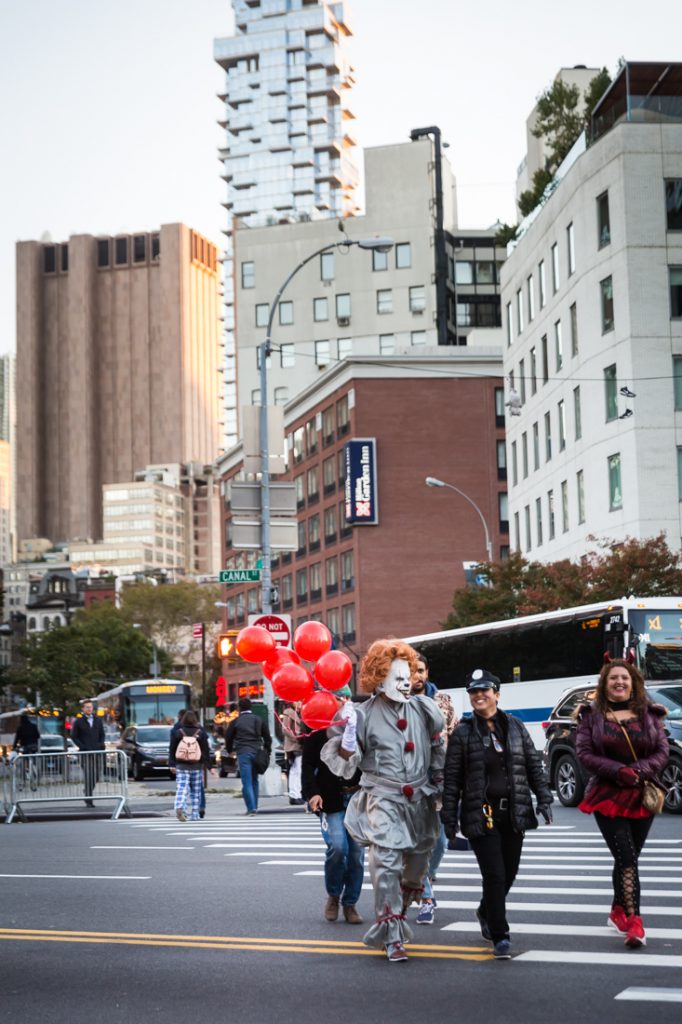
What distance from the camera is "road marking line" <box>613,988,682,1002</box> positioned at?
7523 millimetres

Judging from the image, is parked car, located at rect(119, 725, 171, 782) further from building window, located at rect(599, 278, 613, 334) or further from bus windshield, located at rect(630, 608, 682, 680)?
bus windshield, located at rect(630, 608, 682, 680)

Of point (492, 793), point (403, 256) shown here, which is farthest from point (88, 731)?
point (403, 256)

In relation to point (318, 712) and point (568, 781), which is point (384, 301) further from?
point (318, 712)

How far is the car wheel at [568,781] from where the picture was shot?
22.8 m

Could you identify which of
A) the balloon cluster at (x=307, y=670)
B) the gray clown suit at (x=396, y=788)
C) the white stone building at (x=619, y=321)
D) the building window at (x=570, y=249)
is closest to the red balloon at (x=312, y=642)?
the balloon cluster at (x=307, y=670)

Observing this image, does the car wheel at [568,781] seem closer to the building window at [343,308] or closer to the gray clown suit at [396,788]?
the gray clown suit at [396,788]

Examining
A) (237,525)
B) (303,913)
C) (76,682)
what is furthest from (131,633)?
(303,913)

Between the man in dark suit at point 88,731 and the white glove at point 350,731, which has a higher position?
the white glove at point 350,731

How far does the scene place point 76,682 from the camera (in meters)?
79.1

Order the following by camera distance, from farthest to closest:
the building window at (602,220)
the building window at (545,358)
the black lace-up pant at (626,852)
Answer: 1. the building window at (545,358)
2. the building window at (602,220)
3. the black lace-up pant at (626,852)

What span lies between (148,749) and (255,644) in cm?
2738

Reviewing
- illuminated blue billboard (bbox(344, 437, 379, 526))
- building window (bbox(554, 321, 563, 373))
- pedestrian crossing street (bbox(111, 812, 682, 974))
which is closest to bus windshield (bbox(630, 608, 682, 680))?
pedestrian crossing street (bbox(111, 812, 682, 974))

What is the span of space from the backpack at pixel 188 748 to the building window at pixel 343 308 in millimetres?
83223

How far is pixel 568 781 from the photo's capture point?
23.3m
